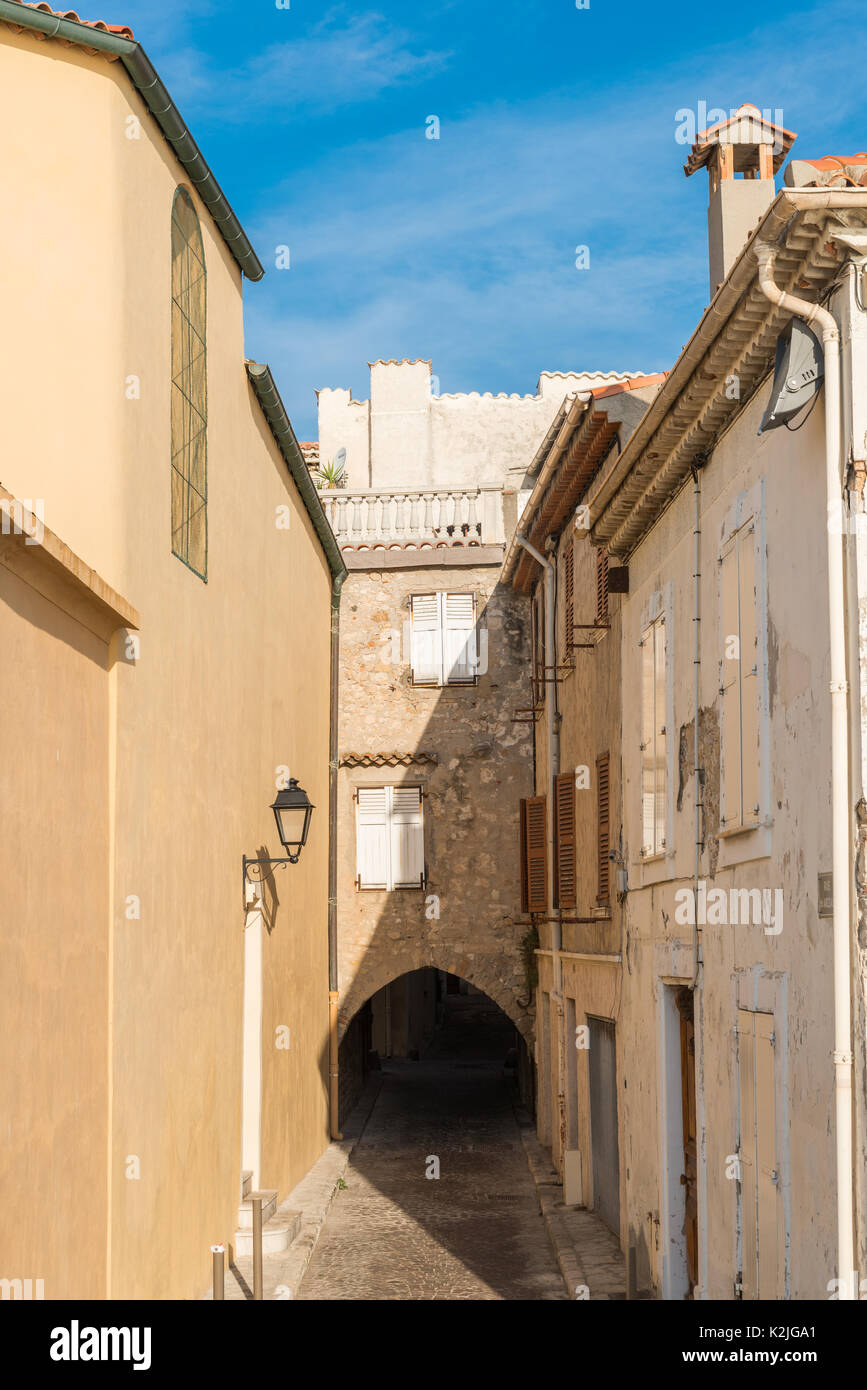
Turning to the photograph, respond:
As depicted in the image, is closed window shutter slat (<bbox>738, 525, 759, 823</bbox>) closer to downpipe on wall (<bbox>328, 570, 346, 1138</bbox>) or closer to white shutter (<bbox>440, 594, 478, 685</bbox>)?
downpipe on wall (<bbox>328, 570, 346, 1138</bbox>)

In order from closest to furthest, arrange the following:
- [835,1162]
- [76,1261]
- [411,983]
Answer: [835,1162]
[76,1261]
[411,983]

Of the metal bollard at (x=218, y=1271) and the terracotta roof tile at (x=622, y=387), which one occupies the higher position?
the terracotta roof tile at (x=622, y=387)

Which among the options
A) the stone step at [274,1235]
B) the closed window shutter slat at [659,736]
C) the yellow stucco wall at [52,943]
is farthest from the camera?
the stone step at [274,1235]

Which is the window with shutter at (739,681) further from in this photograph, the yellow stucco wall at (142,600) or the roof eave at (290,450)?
the roof eave at (290,450)

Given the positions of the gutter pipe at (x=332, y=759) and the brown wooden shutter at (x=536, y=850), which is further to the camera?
the brown wooden shutter at (x=536, y=850)

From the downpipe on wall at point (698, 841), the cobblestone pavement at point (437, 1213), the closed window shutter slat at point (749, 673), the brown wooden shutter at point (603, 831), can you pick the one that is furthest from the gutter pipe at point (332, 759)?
the closed window shutter slat at point (749, 673)

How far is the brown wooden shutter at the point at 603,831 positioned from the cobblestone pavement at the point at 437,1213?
3157 mm

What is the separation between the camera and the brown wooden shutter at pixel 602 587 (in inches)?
483

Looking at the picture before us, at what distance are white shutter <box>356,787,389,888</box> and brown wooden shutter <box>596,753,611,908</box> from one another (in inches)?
242

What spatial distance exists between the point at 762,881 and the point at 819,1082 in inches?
50.5

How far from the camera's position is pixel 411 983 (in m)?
29.7

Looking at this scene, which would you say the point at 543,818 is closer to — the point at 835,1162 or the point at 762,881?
the point at 762,881

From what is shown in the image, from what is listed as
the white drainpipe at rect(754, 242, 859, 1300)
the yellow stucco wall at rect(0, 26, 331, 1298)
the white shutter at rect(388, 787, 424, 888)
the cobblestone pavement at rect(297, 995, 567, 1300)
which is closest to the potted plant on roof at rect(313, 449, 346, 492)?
the white shutter at rect(388, 787, 424, 888)
